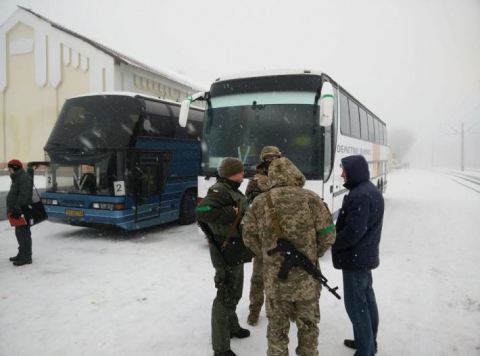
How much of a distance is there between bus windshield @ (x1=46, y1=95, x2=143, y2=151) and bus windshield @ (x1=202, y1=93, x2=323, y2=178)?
215 centimetres

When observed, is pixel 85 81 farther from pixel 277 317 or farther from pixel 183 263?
pixel 277 317

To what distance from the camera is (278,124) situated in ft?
20.4

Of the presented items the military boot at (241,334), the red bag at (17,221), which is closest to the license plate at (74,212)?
the red bag at (17,221)

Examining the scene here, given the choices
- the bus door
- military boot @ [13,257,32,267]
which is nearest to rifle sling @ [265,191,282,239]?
military boot @ [13,257,32,267]

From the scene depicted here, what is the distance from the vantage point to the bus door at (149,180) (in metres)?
7.79

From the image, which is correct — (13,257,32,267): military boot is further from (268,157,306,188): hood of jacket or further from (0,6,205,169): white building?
(0,6,205,169): white building

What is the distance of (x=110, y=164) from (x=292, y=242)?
19.0 ft

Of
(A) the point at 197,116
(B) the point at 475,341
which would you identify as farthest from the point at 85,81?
(B) the point at 475,341

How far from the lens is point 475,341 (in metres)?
3.56

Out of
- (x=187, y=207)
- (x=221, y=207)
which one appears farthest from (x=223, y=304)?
(x=187, y=207)

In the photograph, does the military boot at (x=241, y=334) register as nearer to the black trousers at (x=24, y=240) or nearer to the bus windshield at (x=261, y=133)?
the bus windshield at (x=261, y=133)

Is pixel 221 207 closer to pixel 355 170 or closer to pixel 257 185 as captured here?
pixel 257 185

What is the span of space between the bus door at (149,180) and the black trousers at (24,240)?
86.8 inches

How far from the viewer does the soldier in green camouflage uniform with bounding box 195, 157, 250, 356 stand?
311 cm
